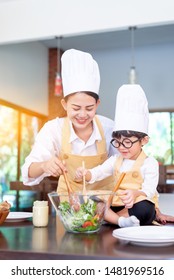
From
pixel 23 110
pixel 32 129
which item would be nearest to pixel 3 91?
pixel 23 110

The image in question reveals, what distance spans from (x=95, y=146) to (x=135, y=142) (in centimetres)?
33

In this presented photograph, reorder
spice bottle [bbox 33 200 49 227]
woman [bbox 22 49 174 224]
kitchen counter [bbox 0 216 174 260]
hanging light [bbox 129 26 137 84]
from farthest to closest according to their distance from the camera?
hanging light [bbox 129 26 137 84] < woman [bbox 22 49 174 224] < spice bottle [bbox 33 200 49 227] < kitchen counter [bbox 0 216 174 260]

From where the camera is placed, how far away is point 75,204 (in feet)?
3.34

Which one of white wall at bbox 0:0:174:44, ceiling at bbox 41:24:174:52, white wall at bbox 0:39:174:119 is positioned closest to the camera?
white wall at bbox 0:0:174:44

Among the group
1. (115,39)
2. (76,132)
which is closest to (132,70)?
(115,39)

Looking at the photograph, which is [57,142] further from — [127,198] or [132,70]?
[132,70]

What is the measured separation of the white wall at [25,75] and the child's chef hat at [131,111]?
4.23m

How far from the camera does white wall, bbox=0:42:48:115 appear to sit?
555cm

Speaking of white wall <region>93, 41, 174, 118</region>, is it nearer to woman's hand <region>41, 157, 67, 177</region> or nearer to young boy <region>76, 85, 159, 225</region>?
young boy <region>76, 85, 159, 225</region>

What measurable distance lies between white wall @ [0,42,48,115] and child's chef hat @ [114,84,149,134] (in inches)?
167

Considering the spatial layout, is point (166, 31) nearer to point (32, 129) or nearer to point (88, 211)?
point (32, 129)

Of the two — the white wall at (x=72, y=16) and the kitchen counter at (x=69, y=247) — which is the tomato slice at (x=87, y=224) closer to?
the kitchen counter at (x=69, y=247)

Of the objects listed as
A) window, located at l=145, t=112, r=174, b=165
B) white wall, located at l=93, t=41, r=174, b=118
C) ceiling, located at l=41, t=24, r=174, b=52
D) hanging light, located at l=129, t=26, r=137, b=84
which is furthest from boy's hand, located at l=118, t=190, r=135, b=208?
white wall, located at l=93, t=41, r=174, b=118

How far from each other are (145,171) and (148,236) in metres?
0.44
